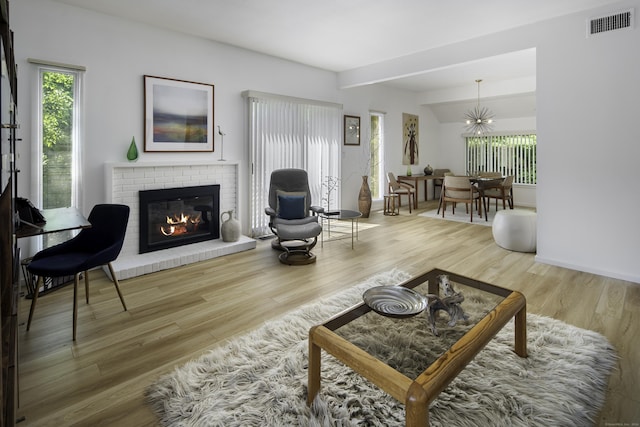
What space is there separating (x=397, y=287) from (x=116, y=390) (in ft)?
5.27

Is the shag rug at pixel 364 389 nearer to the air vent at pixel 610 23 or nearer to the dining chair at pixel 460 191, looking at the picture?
the air vent at pixel 610 23

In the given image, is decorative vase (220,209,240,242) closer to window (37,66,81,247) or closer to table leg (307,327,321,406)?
window (37,66,81,247)

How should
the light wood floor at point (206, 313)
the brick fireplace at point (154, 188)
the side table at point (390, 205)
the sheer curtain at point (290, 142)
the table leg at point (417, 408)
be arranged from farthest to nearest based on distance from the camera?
1. the side table at point (390, 205)
2. the sheer curtain at point (290, 142)
3. the brick fireplace at point (154, 188)
4. the light wood floor at point (206, 313)
5. the table leg at point (417, 408)

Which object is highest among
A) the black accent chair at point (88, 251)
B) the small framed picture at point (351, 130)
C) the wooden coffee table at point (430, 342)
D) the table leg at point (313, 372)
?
the small framed picture at point (351, 130)

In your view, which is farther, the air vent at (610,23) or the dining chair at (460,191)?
Result: the dining chair at (460,191)

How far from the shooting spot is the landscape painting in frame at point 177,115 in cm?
394

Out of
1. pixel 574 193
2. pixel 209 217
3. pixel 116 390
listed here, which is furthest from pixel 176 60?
pixel 574 193

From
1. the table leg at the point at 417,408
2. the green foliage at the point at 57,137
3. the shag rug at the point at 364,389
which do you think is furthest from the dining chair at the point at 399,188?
the table leg at the point at 417,408

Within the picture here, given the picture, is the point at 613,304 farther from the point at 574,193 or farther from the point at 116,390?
the point at 116,390

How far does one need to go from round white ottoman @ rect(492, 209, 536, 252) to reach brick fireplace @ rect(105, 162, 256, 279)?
10.4 ft

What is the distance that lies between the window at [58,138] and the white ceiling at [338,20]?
743 millimetres

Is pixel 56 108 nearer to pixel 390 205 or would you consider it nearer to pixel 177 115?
pixel 177 115

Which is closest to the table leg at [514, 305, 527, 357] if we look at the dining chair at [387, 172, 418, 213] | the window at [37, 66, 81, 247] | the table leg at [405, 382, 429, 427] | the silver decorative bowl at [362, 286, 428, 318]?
the silver decorative bowl at [362, 286, 428, 318]

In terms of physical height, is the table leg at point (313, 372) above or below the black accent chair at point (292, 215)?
below
